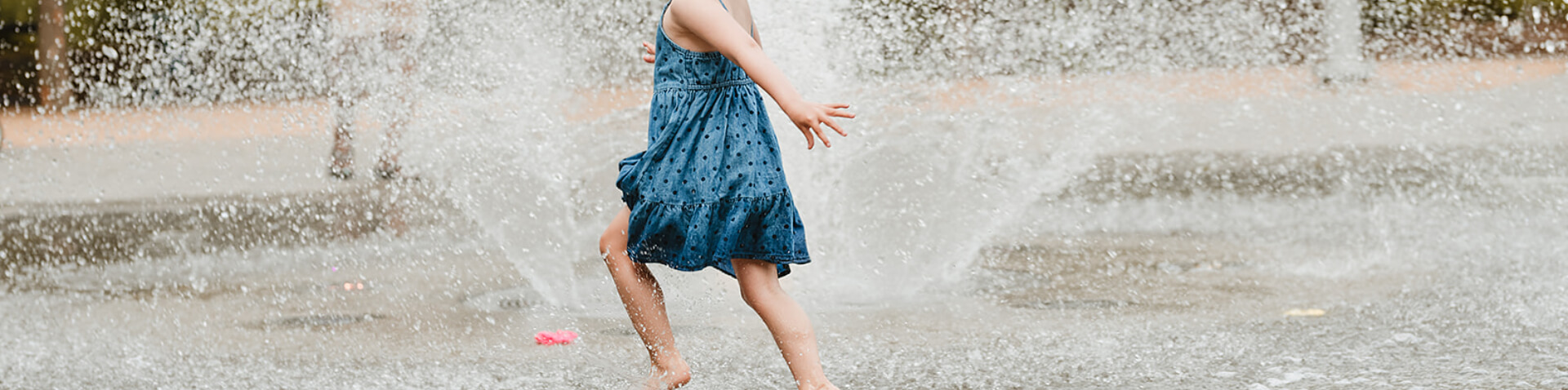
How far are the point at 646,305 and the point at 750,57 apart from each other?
1.95ft

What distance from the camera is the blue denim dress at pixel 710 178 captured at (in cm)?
251

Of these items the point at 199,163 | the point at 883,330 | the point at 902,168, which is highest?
the point at 883,330

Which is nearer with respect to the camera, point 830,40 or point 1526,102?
point 830,40

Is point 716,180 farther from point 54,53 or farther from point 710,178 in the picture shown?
point 54,53

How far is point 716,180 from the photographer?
2.50 metres

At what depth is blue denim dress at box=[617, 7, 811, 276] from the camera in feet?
8.22

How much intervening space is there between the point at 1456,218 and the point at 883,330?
9.91 feet

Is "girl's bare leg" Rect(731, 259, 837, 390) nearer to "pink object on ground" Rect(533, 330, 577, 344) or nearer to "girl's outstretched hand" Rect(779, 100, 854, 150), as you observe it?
"girl's outstretched hand" Rect(779, 100, 854, 150)

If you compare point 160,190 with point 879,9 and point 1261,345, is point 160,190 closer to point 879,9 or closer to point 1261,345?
point 879,9

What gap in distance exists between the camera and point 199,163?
9500 mm

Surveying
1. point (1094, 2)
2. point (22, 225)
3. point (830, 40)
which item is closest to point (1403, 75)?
point (1094, 2)

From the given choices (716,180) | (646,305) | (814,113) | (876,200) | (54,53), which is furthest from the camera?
(54,53)

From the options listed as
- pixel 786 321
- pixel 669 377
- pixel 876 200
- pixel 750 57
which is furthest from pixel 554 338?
pixel 876 200

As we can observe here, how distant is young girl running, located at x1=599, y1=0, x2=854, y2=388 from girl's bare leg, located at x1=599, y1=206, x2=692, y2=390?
0.04 meters
